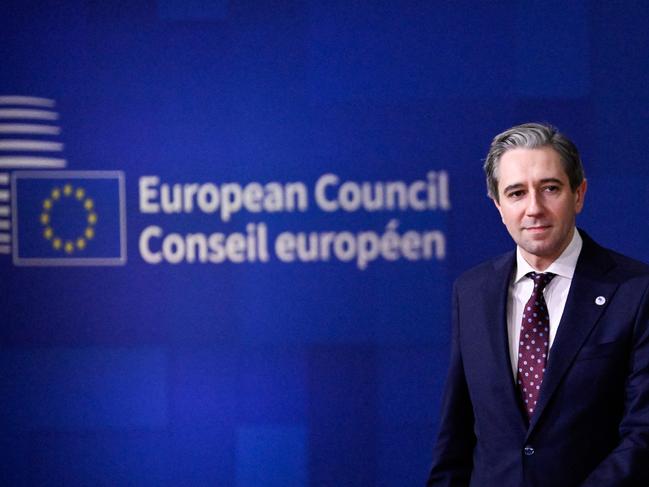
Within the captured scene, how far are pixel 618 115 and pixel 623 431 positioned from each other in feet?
5.52

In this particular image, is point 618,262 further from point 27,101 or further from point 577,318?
point 27,101

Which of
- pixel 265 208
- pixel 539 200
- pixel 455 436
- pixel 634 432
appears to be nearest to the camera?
pixel 634 432

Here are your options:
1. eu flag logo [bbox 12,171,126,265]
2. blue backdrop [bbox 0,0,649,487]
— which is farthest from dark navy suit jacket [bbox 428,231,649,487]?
eu flag logo [bbox 12,171,126,265]

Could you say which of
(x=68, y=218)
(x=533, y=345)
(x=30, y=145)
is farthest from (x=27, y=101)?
(x=533, y=345)

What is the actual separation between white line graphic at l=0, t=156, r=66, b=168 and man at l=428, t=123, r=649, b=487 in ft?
6.26

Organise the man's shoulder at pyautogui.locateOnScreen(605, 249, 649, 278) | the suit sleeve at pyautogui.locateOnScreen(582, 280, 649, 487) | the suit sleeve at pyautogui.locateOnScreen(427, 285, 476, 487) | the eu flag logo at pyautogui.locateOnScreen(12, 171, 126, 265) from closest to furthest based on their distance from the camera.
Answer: the suit sleeve at pyautogui.locateOnScreen(582, 280, 649, 487)
the man's shoulder at pyautogui.locateOnScreen(605, 249, 649, 278)
the suit sleeve at pyautogui.locateOnScreen(427, 285, 476, 487)
the eu flag logo at pyautogui.locateOnScreen(12, 171, 126, 265)

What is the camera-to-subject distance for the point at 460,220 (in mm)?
3189

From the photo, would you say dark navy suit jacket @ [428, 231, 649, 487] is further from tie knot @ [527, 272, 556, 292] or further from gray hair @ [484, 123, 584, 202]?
gray hair @ [484, 123, 584, 202]

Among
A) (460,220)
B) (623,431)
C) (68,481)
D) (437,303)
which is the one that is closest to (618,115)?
(460,220)

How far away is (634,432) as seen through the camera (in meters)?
1.75

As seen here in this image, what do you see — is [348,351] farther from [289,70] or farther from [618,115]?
[618,115]

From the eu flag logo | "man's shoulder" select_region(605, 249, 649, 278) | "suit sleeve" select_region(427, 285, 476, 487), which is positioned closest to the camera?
"man's shoulder" select_region(605, 249, 649, 278)

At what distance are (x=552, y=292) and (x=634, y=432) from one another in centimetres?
34

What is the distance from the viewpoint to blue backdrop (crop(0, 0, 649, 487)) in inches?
124
